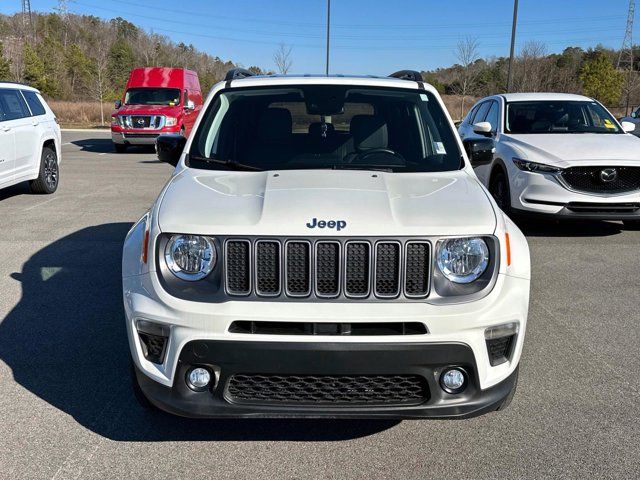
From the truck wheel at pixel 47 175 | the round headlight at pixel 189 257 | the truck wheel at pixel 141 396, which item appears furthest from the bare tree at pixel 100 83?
the round headlight at pixel 189 257

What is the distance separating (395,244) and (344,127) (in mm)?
1679

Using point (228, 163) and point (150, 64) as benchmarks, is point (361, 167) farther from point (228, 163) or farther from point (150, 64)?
point (150, 64)

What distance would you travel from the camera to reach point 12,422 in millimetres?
3449

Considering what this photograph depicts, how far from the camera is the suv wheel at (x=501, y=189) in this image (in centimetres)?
826

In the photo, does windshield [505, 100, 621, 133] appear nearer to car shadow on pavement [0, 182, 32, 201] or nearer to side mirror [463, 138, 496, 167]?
side mirror [463, 138, 496, 167]

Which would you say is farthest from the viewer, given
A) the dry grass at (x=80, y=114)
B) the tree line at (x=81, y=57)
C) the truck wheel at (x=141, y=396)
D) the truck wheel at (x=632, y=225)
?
the tree line at (x=81, y=57)

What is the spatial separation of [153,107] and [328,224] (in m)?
17.9

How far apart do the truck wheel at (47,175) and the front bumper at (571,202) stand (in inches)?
305

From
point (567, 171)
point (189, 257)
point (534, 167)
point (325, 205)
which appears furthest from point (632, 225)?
point (189, 257)

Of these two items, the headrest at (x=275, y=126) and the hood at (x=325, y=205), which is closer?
the hood at (x=325, y=205)

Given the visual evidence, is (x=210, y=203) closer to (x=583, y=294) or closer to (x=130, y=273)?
(x=130, y=273)

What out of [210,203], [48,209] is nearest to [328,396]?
[210,203]

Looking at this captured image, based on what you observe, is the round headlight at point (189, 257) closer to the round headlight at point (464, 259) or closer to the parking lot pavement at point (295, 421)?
the parking lot pavement at point (295, 421)

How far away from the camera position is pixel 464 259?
2965 mm
